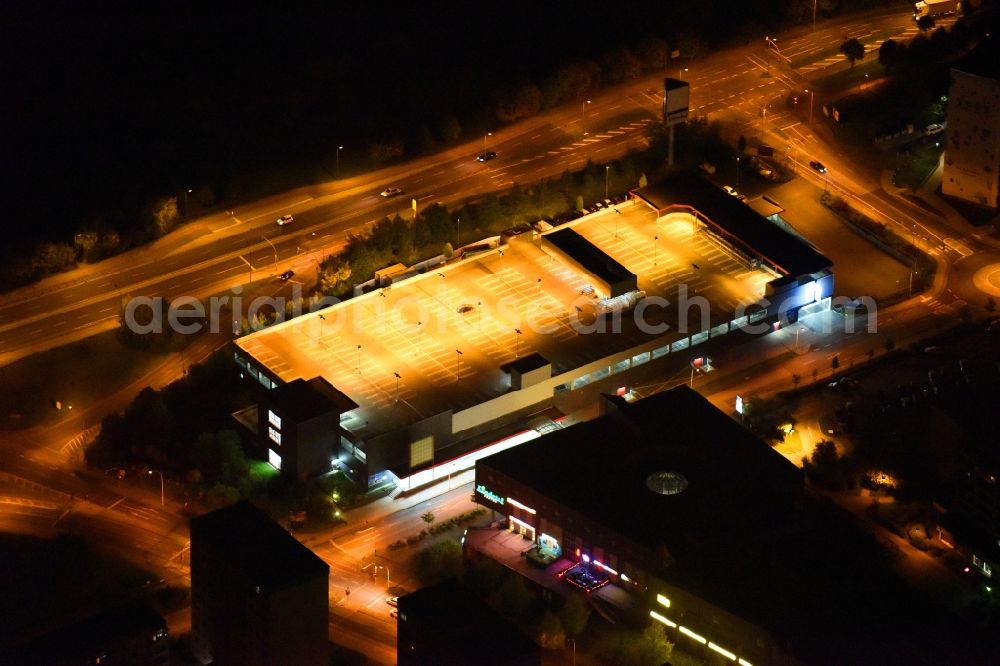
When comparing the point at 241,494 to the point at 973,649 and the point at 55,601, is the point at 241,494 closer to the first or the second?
the point at 55,601

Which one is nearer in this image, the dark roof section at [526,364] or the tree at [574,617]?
the tree at [574,617]

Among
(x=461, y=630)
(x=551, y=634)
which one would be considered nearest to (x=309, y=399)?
(x=551, y=634)

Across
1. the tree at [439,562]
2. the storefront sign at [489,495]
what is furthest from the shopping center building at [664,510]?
the tree at [439,562]

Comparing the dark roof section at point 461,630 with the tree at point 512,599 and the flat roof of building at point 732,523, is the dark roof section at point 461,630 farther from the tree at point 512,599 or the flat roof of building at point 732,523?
the flat roof of building at point 732,523

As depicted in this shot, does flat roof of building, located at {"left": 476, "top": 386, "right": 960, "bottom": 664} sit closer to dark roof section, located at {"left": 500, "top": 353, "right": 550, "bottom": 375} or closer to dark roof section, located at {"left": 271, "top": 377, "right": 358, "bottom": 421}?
dark roof section, located at {"left": 500, "top": 353, "right": 550, "bottom": 375}

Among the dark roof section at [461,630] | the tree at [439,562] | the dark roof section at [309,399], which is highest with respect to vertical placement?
the dark roof section at [309,399]

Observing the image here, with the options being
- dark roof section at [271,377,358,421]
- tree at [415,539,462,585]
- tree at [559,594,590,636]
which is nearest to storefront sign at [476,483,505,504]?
tree at [415,539,462,585]

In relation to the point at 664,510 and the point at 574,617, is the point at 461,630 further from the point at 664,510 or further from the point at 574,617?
the point at 664,510
